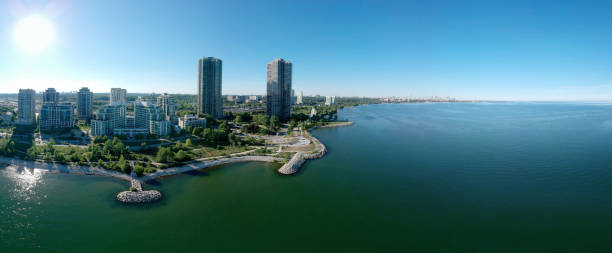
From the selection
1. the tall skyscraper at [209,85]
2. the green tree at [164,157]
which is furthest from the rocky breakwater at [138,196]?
the tall skyscraper at [209,85]

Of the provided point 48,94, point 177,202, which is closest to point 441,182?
point 177,202

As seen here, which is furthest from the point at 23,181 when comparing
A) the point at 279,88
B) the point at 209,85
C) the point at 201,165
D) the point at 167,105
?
the point at 279,88

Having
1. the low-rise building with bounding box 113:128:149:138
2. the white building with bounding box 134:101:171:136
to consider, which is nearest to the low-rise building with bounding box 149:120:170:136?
the white building with bounding box 134:101:171:136

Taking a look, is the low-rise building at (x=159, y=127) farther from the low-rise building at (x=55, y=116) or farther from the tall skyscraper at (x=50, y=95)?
the tall skyscraper at (x=50, y=95)

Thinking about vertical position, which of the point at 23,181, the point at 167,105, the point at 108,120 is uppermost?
the point at 167,105

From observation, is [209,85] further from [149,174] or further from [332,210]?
[332,210]

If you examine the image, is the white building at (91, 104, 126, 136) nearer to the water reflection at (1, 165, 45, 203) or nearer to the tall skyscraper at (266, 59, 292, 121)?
the water reflection at (1, 165, 45, 203)

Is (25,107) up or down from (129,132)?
up
